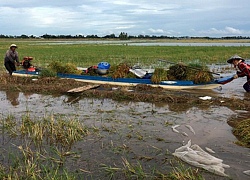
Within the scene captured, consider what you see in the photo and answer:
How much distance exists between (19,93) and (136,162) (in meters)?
7.57

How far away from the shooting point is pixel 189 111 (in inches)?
321

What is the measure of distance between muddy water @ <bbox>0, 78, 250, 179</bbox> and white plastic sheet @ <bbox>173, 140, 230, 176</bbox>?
13cm

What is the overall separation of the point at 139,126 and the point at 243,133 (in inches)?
88.1

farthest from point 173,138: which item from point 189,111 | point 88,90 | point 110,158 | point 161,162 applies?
point 88,90

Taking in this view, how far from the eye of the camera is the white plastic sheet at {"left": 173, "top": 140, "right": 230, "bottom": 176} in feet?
14.5

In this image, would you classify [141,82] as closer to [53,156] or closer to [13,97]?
[13,97]

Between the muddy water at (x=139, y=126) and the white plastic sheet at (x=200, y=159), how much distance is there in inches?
5.0

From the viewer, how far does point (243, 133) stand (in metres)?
5.91

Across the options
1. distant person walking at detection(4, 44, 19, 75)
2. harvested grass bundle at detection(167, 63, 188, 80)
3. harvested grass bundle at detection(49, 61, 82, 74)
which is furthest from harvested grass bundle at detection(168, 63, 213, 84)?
distant person walking at detection(4, 44, 19, 75)

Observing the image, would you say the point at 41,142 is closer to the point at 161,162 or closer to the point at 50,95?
the point at 161,162

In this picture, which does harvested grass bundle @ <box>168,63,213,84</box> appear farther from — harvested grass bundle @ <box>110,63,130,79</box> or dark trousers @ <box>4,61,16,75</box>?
dark trousers @ <box>4,61,16,75</box>

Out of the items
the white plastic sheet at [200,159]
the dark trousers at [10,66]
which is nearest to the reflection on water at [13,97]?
the dark trousers at [10,66]

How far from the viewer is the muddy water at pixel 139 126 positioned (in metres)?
4.98

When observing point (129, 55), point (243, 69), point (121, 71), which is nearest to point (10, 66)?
point (121, 71)
